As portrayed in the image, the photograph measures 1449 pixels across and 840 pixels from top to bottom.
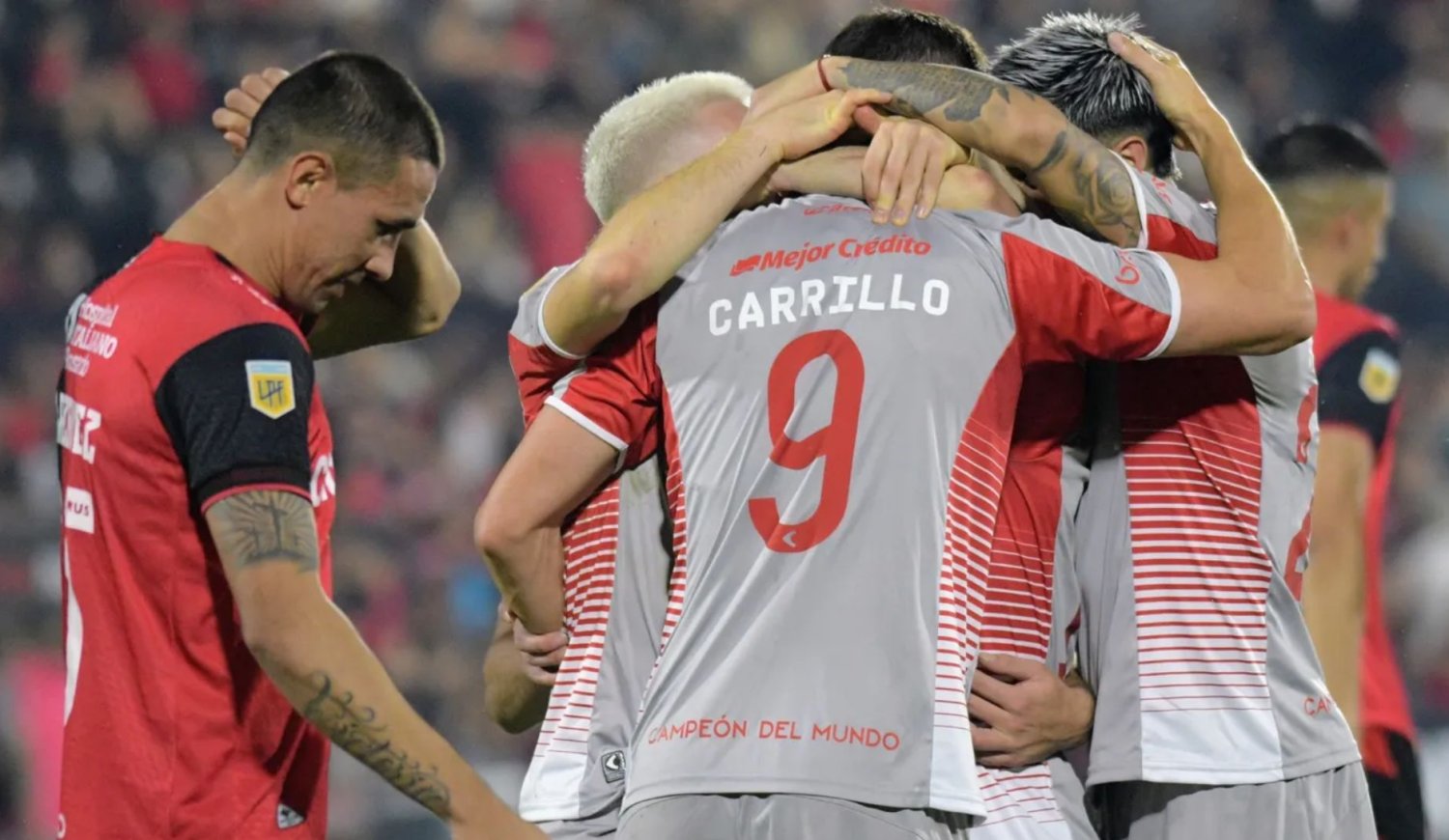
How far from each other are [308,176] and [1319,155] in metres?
3.50

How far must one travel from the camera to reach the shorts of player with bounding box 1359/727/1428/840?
4.89 metres

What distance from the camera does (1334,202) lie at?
537cm

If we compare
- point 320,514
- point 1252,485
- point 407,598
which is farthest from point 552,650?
point 407,598

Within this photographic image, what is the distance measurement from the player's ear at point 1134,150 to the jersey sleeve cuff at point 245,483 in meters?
1.57

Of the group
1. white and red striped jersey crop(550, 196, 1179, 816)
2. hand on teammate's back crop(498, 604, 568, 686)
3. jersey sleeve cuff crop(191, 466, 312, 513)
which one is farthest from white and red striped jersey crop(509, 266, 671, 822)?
jersey sleeve cuff crop(191, 466, 312, 513)

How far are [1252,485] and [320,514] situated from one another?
159 cm

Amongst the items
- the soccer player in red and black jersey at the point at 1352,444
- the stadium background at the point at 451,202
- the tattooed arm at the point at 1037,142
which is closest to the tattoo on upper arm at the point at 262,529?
the tattooed arm at the point at 1037,142

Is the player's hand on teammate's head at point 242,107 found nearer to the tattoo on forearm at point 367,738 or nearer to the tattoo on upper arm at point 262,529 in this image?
the tattoo on upper arm at point 262,529

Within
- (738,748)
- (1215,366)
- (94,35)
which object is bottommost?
(738,748)

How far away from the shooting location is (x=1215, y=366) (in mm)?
3035

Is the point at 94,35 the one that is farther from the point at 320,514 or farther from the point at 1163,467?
the point at 1163,467

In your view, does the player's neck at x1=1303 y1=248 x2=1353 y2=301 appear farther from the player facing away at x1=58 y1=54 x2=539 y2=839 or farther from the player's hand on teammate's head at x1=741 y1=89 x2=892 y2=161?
the player facing away at x1=58 y1=54 x2=539 y2=839

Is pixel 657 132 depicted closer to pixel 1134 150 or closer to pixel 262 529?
pixel 1134 150

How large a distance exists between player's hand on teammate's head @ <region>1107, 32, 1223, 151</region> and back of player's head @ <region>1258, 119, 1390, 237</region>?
94.7 inches
